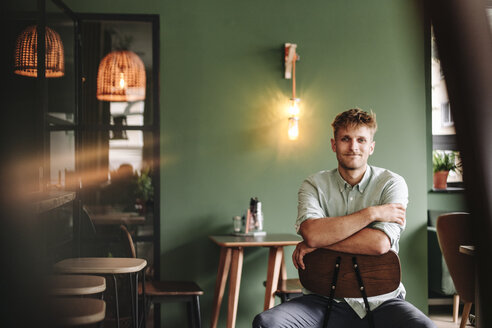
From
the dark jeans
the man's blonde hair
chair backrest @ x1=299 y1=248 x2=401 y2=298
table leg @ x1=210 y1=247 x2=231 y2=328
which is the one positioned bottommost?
table leg @ x1=210 y1=247 x2=231 y2=328

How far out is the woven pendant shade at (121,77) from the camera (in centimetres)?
394

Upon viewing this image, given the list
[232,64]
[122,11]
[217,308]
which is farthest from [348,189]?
[122,11]

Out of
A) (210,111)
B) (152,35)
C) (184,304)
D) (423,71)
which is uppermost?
(152,35)

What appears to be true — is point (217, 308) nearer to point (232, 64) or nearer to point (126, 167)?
point (126, 167)

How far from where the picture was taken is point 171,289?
3494 millimetres

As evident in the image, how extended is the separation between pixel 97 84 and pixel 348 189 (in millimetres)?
2272

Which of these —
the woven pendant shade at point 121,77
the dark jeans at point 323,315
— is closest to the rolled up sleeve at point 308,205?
the dark jeans at point 323,315

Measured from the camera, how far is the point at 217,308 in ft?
12.2

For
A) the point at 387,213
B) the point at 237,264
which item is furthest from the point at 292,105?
the point at 387,213

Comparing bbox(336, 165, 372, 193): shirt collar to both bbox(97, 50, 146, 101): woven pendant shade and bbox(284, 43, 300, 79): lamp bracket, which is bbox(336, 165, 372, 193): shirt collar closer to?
bbox(284, 43, 300, 79): lamp bracket

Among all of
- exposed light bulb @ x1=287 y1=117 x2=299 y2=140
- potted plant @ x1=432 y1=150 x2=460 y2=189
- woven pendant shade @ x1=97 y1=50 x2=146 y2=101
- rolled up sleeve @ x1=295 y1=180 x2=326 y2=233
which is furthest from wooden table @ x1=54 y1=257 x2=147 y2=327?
potted plant @ x1=432 y1=150 x2=460 y2=189

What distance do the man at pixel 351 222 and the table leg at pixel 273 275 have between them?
1014 mm

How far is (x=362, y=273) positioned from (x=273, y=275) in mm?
1441

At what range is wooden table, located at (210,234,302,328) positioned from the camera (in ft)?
11.5
